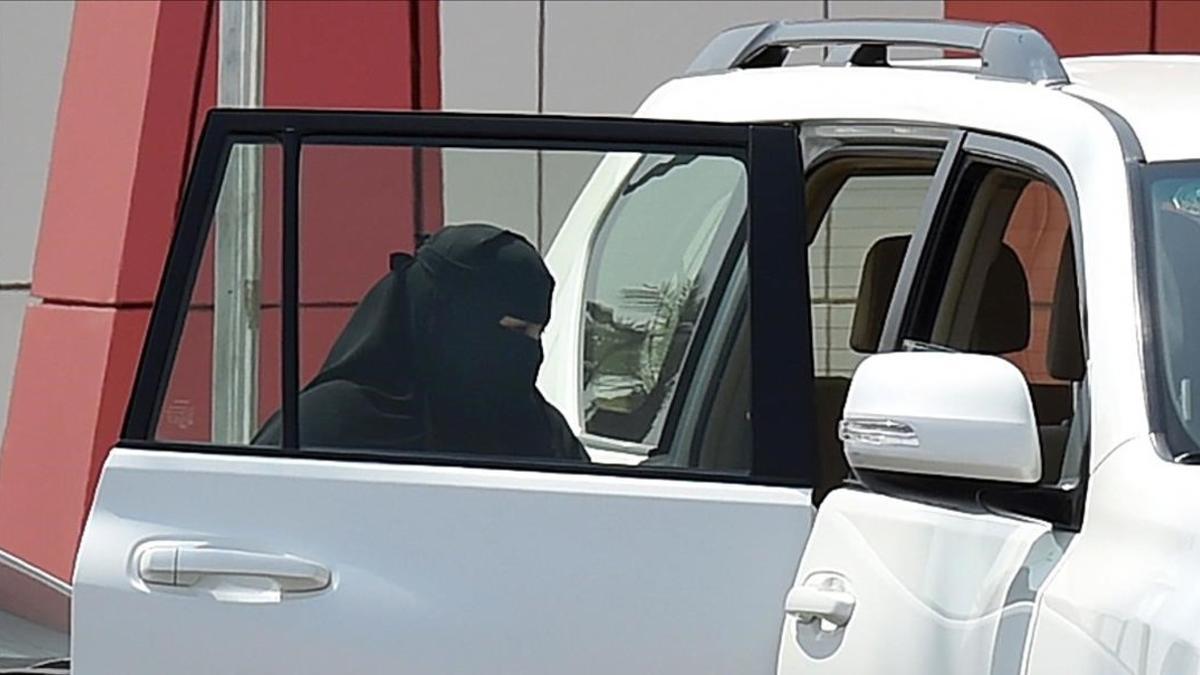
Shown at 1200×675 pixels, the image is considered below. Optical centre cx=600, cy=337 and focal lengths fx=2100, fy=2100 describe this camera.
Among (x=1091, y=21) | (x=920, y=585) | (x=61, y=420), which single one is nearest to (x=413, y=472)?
(x=920, y=585)

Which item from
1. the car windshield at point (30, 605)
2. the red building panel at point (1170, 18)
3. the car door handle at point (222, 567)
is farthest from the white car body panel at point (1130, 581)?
the red building panel at point (1170, 18)

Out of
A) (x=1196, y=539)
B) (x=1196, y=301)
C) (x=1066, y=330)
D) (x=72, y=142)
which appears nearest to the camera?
Result: (x=1196, y=539)

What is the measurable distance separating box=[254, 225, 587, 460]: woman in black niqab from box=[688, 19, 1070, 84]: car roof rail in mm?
712

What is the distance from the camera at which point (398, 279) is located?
3.04 metres

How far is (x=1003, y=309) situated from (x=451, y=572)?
1.00m

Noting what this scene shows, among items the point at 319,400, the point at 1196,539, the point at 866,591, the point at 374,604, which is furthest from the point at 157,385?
the point at 1196,539

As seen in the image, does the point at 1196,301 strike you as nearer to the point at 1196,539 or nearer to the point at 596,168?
the point at 1196,539

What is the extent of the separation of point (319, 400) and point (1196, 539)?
1332mm

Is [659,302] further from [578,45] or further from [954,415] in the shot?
[578,45]

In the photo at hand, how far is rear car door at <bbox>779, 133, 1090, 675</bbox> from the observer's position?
2.47m

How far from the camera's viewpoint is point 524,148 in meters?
2.99

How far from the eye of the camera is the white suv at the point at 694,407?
251 cm

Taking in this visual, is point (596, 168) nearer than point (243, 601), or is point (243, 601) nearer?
point (243, 601)

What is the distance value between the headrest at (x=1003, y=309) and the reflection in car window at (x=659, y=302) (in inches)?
18.2
